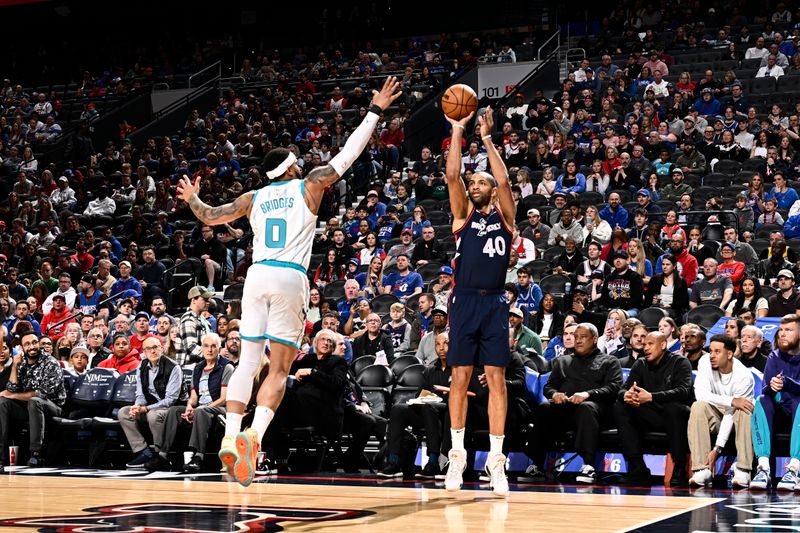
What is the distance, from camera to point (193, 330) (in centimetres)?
1340

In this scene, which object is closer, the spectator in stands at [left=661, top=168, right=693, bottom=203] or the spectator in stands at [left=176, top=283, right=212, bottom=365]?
the spectator in stands at [left=176, top=283, right=212, bottom=365]

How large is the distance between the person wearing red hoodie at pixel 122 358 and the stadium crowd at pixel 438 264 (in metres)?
0.03

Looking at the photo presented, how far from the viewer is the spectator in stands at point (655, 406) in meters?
8.92

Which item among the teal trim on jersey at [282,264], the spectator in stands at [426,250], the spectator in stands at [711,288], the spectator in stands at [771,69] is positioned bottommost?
the teal trim on jersey at [282,264]

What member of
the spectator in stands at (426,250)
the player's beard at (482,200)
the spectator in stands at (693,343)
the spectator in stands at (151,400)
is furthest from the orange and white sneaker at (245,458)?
the spectator in stands at (426,250)

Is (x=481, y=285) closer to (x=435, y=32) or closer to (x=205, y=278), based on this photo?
(x=205, y=278)

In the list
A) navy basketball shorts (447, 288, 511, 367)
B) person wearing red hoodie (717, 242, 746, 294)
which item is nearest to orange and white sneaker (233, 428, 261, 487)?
navy basketball shorts (447, 288, 511, 367)

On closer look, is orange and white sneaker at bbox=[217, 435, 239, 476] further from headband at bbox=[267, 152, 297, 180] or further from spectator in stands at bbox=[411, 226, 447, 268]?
spectator in stands at bbox=[411, 226, 447, 268]

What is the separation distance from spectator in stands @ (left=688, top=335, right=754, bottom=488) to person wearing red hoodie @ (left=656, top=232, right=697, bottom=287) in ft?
15.0

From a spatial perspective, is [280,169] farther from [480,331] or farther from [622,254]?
[622,254]

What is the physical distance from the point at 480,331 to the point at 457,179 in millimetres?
1035

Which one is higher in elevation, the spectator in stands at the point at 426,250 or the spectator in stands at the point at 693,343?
the spectator in stands at the point at 426,250

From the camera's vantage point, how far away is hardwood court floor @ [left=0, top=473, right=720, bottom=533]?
18.0ft

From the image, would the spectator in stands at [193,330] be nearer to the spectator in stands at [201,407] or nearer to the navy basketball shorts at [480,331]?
the spectator in stands at [201,407]
